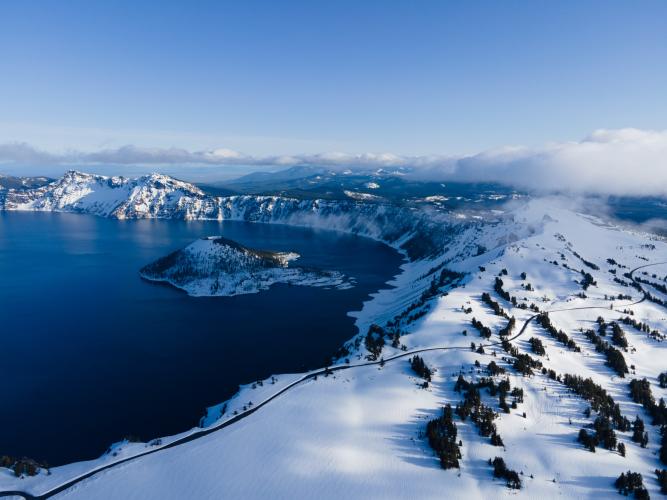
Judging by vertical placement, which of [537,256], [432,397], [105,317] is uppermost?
[537,256]

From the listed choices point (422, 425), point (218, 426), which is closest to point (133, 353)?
point (218, 426)

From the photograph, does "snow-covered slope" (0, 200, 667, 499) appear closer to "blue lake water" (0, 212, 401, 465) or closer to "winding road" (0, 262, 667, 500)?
"winding road" (0, 262, 667, 500)

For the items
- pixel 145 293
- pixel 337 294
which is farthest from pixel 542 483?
pixel 145 293

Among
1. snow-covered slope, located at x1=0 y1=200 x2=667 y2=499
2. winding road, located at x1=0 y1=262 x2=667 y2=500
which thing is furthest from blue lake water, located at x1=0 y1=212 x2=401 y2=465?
snow-covered slope, located at x1=0 y1=200 x2=667 y2=499

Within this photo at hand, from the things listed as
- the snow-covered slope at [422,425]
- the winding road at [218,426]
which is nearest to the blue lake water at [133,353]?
the winding road at [218,426]

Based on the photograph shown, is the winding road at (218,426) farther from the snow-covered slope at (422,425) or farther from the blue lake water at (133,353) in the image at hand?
the blue lake water at (133,353)

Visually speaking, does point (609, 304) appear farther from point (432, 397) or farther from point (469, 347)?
point (432, 397)

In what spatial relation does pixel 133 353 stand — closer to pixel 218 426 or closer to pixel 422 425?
pixel 218 426

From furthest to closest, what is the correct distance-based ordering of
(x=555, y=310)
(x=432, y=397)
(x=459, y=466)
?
(x=555, y=310), (x=432, y=397), (x=459, y=466)
